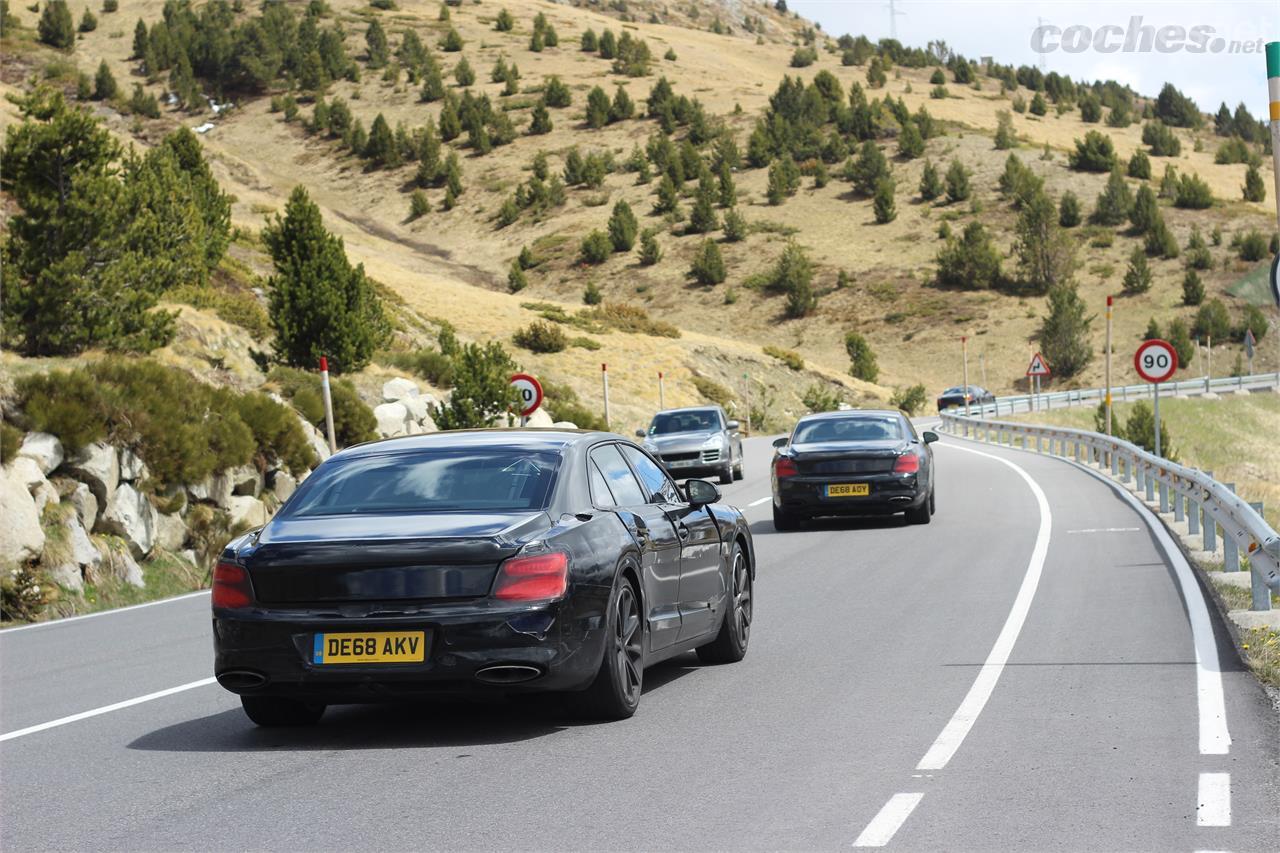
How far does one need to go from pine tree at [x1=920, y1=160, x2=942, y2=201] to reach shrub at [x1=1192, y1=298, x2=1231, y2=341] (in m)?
26.2

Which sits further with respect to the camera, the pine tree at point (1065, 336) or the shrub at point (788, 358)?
the pine tree at point (1065, 336)

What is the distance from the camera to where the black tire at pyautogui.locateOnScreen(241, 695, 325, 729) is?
8.09 m

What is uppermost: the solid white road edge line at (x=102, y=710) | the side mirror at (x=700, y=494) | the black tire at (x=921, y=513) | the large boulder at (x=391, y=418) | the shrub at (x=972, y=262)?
the side mirror at (x=700, y=494)

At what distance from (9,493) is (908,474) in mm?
10430

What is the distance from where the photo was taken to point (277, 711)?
8180 millimetres

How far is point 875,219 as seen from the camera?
111 metres

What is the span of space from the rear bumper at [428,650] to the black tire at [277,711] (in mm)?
477

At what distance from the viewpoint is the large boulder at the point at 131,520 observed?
58.9ft

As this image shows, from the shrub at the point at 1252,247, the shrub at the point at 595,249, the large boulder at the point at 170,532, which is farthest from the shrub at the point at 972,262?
the large boulder at the point at 170,532

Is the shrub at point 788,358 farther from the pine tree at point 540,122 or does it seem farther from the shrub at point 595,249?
the pine tree at point 540,122

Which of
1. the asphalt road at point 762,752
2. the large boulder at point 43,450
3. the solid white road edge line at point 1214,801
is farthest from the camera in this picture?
the large boulder at point 43,450

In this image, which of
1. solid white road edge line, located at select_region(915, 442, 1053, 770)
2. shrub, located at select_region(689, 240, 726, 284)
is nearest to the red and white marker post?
solid white road edge line, located at select_region(915, 442, 1053, 770)

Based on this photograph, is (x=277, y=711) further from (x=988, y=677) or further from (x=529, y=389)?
(x=529, y=389)

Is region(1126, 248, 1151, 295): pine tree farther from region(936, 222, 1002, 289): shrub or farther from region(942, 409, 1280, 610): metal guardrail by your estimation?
region(942, 409, 1280, 610): metal guardrail
